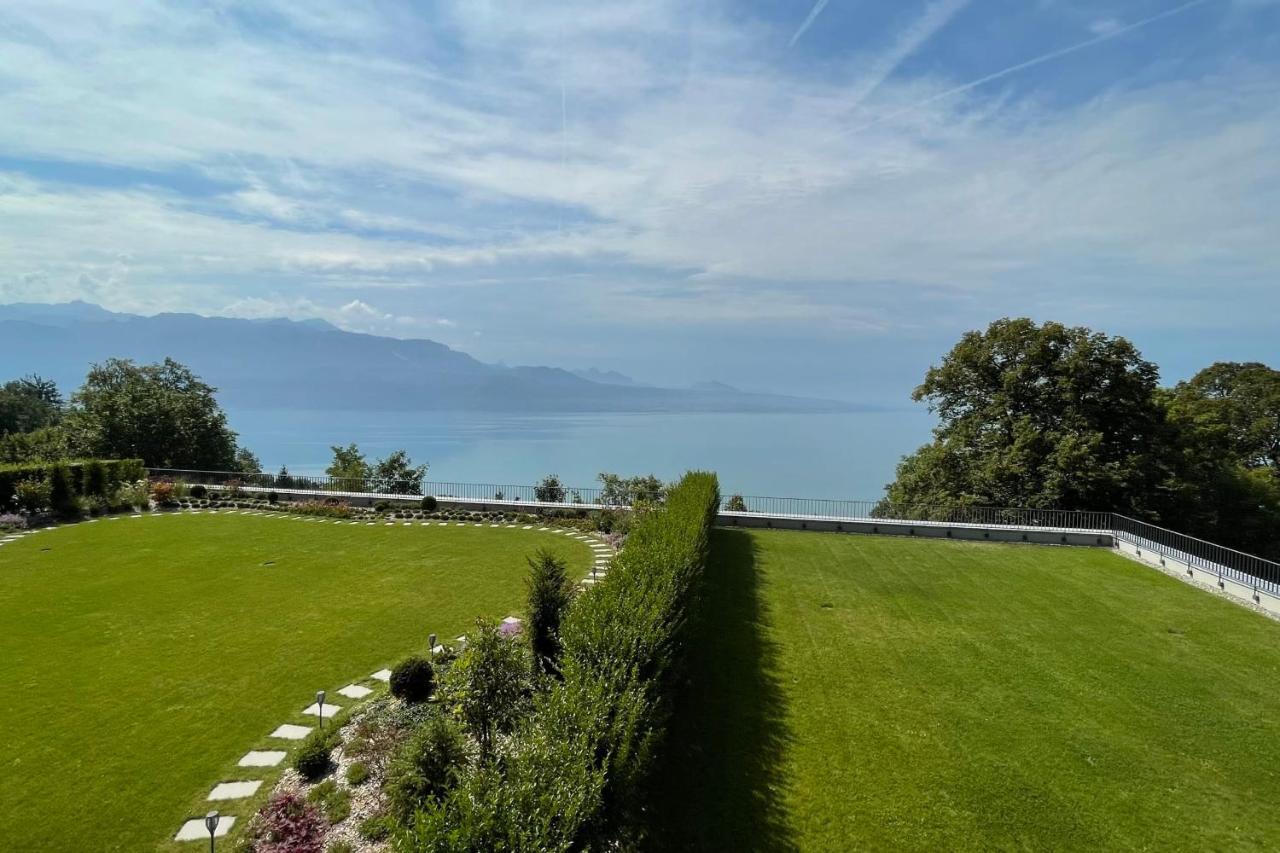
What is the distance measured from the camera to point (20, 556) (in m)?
14.5

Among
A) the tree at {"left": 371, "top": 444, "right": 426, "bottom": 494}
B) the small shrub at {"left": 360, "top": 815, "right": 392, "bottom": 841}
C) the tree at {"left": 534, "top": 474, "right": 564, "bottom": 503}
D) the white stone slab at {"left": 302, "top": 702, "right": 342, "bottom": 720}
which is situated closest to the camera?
the small shrub at {"left": 360, "top": 815, "right": 392, "bottom": 841}

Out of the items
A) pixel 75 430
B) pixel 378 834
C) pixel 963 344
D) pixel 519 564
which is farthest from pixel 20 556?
pixel 963 344

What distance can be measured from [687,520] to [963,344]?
20.8m

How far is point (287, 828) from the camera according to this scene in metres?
5.57

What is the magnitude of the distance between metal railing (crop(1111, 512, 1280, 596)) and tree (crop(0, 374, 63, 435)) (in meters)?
65.4

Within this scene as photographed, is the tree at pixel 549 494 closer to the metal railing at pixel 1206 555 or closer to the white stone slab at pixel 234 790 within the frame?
the white stone slab at pixel 234 790

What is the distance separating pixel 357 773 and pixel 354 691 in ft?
7.06

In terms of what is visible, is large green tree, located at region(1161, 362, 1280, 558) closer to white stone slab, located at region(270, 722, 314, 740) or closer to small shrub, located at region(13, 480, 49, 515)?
white stone slab, located at region(270, 722, 314, 740)

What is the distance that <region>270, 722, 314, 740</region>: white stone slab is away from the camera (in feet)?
23.4

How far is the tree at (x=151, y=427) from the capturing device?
93.4ft

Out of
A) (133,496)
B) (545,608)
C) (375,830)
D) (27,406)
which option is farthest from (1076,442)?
(27,406)

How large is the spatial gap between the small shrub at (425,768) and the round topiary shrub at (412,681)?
2.11m

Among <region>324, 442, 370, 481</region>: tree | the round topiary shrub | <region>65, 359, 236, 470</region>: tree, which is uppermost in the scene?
<region>65, 359, 236, 470</region>: tree

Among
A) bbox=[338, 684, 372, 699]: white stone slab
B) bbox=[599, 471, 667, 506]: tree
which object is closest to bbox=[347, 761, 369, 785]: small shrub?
bbox=[338, 684, 372, 699]: white stone slab
